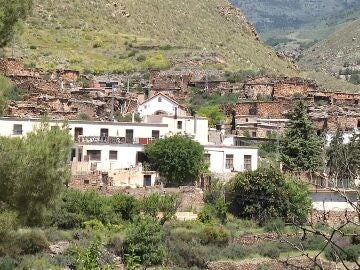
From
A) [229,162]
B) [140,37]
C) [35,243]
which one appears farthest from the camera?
[140,37]

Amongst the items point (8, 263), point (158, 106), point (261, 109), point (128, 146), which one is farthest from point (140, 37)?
point (8, 263)

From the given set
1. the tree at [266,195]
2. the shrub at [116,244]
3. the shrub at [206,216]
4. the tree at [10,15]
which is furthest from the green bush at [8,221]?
the tree at [266,195]

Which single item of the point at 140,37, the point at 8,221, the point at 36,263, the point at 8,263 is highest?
the point at 140,37

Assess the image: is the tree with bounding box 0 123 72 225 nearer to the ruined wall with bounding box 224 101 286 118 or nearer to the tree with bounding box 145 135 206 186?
the tree with bounding box 145 135 206 186

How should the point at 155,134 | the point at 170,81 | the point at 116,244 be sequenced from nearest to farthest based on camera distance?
the point at 116,244, the point at 155,134, the point at 170,81

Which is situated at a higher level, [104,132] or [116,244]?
[104,132]

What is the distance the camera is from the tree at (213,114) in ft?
151

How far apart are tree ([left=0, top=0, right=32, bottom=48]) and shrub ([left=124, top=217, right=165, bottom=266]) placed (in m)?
14.8

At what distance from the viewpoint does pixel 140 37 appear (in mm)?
76125

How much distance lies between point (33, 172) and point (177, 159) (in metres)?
19.7

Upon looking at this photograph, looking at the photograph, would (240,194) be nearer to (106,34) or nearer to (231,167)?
(231,167)

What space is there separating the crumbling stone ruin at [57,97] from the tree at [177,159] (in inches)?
267

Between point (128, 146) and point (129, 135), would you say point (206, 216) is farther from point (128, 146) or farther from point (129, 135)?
point (129, 135)

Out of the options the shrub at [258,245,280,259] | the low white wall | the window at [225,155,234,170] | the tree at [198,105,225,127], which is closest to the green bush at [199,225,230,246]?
the shrub at [258,245,280,259]
